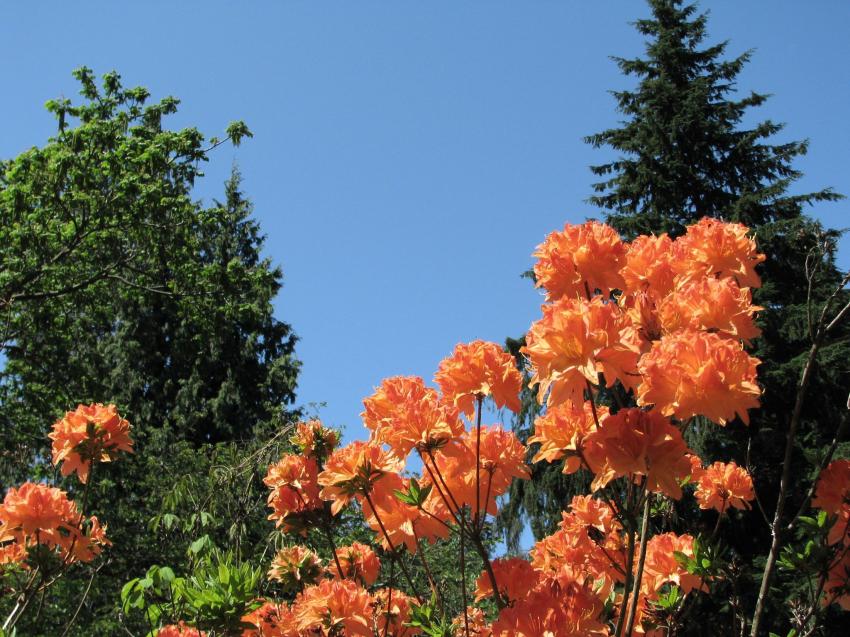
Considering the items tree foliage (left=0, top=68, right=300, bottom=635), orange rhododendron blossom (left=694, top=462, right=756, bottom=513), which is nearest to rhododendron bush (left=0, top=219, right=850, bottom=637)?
orange rhododendron blossom (left=694, top=462, right=756, bottom=513)

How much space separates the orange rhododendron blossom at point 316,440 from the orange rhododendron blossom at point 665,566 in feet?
3.49

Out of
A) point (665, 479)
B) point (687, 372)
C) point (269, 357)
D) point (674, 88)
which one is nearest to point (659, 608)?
point (665, 479)

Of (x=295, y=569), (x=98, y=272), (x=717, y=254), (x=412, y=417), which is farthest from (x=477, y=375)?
(x=98, y=272)

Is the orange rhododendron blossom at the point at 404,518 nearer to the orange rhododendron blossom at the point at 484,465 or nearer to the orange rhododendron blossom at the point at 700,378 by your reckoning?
the orange rhododendron blossom at the point at 484,465

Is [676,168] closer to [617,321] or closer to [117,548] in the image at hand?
[117,548]

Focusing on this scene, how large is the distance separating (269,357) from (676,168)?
15435 millimetres

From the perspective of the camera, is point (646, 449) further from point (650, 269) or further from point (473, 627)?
point (473, 627)

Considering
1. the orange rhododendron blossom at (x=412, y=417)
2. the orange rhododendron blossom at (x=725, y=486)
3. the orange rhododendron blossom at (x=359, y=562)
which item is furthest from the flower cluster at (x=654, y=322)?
the orange rhododendron blossom at (x=359, y=562)

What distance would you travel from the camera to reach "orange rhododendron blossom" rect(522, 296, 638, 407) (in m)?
1.54

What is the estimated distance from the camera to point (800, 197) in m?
14.9

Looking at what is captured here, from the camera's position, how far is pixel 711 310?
1.65 metres

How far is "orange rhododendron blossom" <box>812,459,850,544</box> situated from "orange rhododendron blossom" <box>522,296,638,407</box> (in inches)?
33.4

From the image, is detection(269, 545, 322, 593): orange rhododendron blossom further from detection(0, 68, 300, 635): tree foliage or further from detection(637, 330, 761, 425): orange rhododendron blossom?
detection(0, 68, 300, 635): tree foliage

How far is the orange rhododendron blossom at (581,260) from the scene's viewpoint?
1890mm
